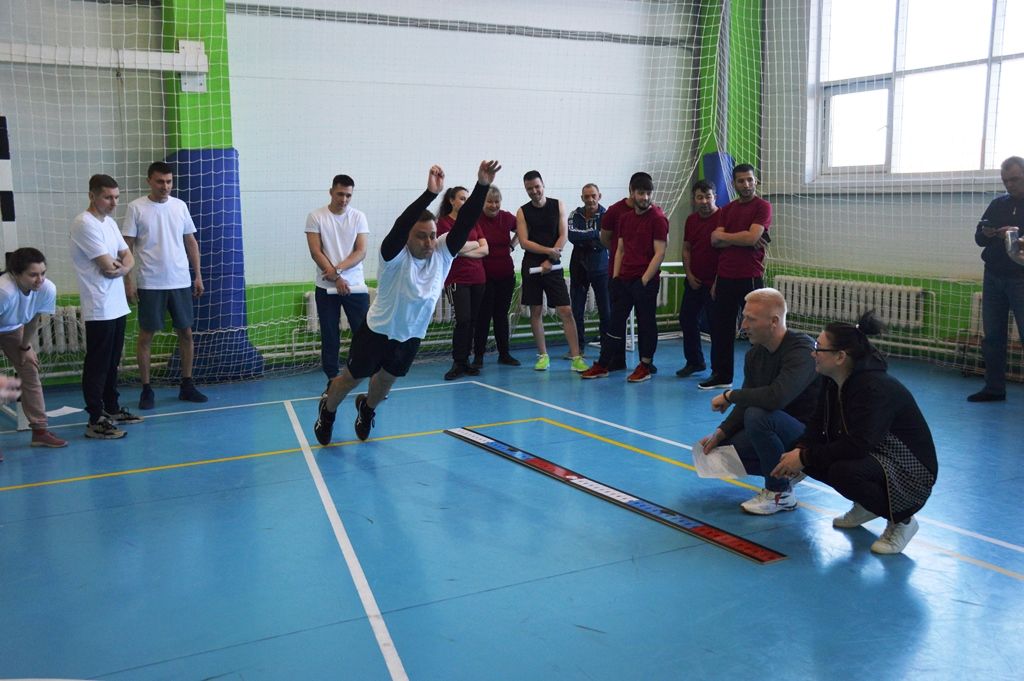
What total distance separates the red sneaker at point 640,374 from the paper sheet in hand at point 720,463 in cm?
327

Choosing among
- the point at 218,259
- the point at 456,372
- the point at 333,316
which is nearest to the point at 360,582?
the point at 333,316

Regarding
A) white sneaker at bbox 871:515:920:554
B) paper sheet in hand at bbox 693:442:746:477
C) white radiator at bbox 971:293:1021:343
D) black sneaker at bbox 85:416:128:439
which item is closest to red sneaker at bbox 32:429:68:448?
black sneaker at bbox 85:416:128:439

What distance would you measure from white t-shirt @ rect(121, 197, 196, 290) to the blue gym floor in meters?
1.38

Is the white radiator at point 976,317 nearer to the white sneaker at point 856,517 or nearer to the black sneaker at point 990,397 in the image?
the black sneaker at point 990,397

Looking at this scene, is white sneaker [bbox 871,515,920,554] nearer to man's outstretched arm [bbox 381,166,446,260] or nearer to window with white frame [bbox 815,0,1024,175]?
man's outstretched arm [bbox 381,166,446,260]

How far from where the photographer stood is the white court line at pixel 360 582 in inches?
119

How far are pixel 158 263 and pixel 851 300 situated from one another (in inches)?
256

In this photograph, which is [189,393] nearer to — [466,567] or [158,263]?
[158,263]

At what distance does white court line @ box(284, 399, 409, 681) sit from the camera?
301 cm

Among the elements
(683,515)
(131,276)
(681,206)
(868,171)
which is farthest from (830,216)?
(131,276)

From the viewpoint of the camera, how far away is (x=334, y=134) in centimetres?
881

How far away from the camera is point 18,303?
5.54m

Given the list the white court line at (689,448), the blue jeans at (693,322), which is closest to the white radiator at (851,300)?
the blue jeans at (693,322)

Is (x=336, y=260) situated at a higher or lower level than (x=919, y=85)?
lower
